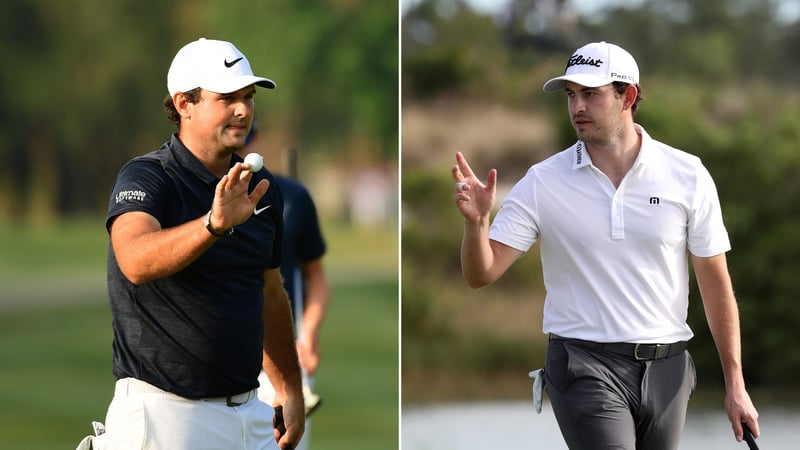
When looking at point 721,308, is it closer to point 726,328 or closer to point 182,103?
point 726,328

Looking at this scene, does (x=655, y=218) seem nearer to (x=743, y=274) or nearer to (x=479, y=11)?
(x=743, y=274)

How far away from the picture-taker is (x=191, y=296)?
372 cm

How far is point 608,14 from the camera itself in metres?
18.6

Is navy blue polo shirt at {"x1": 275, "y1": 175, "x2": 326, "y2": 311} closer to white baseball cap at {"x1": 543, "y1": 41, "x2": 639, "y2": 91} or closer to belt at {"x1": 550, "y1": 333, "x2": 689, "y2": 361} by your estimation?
white baseball cap at {"x1": 543, "y1": 41, "x2": 639, "y2": 91}

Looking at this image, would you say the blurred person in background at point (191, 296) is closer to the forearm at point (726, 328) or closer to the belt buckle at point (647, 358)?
the belt buckle at point (647, 358)

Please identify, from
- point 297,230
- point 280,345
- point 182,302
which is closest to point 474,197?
point 280,345

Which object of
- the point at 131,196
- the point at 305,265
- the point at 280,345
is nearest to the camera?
the point at 131,196

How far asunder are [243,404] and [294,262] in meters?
2.31

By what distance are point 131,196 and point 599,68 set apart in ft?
5.89

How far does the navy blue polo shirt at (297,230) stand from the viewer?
238 inches

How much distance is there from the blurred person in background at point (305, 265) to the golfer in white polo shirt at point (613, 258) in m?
1.67

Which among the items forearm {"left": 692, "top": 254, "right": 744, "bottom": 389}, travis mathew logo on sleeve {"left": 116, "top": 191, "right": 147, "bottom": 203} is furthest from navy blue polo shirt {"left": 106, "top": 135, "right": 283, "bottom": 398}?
forearm {"left": 692, "top": 254, "right": 744, "bottom": 389}

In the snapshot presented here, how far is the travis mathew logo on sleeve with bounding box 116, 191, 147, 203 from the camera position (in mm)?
3576

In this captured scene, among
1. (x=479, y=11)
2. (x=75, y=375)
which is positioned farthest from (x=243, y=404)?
(x=75, y=375)
